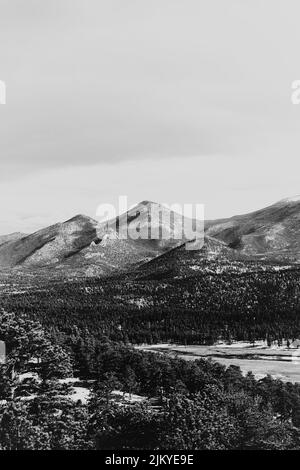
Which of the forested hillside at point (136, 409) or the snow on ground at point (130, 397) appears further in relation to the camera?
the snow on ground at point (130, 397)

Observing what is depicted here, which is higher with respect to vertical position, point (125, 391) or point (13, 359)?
point (13, 359)

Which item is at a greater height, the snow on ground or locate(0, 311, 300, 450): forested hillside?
locate(0, 311, 300, 450): forested hillside

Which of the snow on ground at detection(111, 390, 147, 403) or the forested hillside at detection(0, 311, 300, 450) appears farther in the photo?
the snow on ground at detection(111, 390, 147, 403)

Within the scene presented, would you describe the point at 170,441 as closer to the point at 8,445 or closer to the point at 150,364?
the point at 8,445

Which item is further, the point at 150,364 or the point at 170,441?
the point at 150,364

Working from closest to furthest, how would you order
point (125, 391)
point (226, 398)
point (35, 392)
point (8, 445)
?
1. point (8, 445)
2. point (226, 398)
3. point (35, 392)
4. point (125, 391)

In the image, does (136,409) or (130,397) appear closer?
(136,409)

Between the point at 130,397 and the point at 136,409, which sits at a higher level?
the point at 136,409

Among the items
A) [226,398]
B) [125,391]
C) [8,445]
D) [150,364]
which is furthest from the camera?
[150,364]

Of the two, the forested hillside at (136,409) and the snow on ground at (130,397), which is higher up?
the forested hillside at (136,409)

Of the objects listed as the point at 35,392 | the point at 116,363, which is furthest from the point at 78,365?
the point at 35,392
